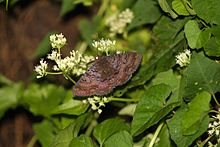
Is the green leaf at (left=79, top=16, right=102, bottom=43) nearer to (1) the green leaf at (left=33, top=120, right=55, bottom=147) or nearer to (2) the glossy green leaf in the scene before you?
(1) the green leaf at (left=33, top=120, right=55, bottom=147)

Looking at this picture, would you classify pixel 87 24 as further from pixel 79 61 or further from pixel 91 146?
pixel 91 146

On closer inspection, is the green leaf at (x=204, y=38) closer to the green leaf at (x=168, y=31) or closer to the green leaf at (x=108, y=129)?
the green leaf at (x=168, y=31)

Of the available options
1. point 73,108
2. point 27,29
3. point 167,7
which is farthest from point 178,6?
point 27,29

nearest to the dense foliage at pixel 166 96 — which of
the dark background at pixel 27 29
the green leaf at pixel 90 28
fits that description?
the green leaf at pixel 90 28

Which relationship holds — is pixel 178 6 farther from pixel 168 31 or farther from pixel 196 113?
pixel 196 113

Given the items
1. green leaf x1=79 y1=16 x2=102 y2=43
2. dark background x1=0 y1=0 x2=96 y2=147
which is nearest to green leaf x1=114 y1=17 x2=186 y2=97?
green leaf x1=79 y1=16 x2=102 y2=43

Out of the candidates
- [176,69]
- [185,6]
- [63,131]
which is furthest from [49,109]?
[185,6]

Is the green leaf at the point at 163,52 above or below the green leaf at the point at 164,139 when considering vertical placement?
above
